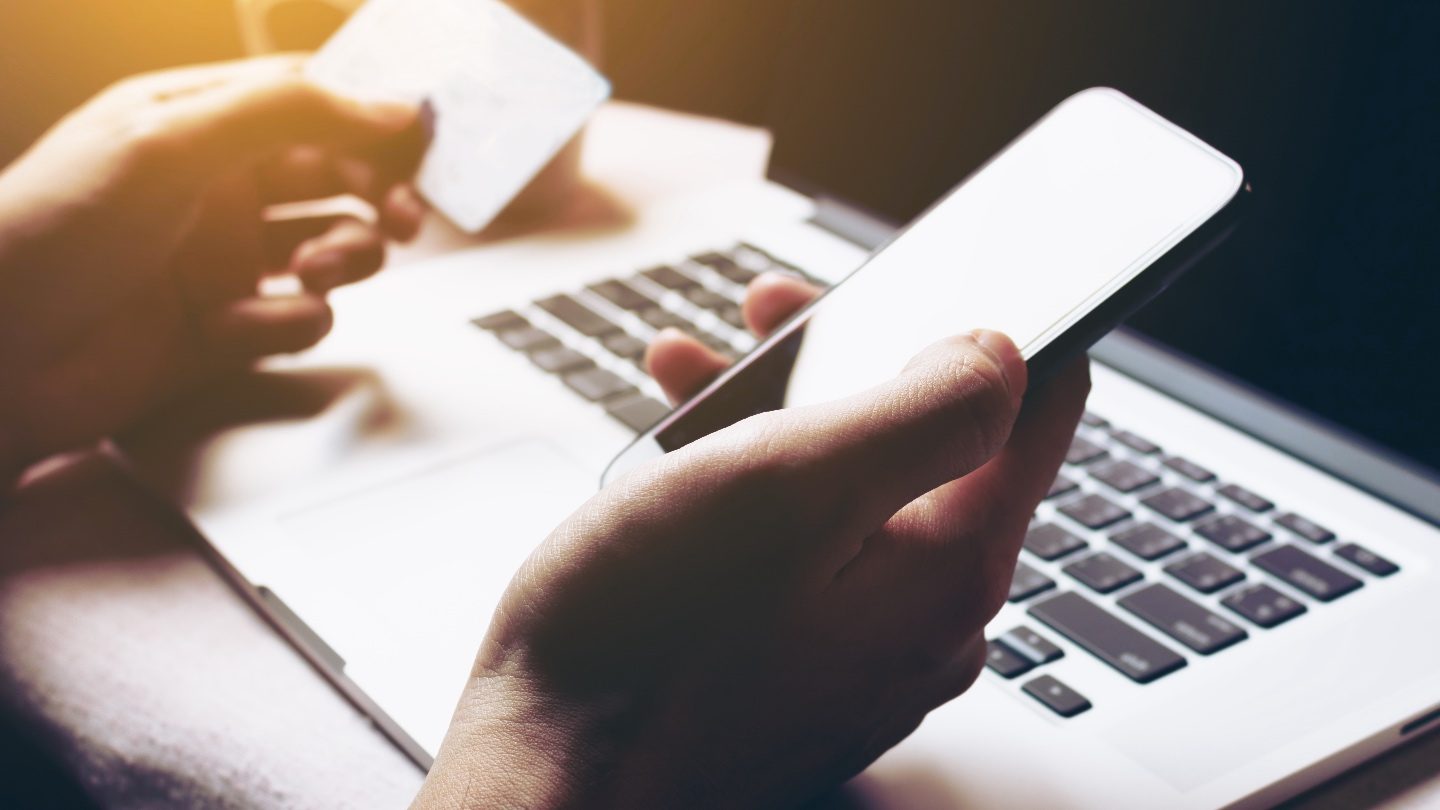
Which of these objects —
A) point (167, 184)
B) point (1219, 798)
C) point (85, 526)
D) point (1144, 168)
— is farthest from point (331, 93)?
point (1219, 798)

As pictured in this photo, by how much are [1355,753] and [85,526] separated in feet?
1.67

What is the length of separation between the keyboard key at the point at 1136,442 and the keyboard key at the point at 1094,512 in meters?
0.06

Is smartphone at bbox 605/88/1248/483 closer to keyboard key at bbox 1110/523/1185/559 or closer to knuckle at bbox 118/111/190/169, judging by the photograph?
keyboard key at bbox 1110/523/1185/559

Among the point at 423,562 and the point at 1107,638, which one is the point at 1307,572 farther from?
the point at 423,562

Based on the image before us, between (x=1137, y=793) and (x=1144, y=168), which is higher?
(x=1144, y=168)

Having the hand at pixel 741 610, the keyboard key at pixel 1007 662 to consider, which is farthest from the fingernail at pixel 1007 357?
the keyboard key at pixel 1007 662

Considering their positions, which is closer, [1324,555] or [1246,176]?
[1246,176]

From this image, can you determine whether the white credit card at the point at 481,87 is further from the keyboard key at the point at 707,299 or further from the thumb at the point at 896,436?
the thumb at the point at 896,436

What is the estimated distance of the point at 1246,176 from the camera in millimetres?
357

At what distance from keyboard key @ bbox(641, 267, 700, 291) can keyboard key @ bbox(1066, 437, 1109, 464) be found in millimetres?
254

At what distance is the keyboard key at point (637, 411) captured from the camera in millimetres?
543

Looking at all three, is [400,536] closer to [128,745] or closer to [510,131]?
[128,745]

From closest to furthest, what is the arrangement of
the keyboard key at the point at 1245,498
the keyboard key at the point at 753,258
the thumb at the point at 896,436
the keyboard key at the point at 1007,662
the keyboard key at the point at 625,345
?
the thumb at the point at 896,436
the keyboard key at the point at 1007,662
the keyboard key at the point at 1245,498
the keyboard key at the point at 625,345
the keyboard key at the point at 753,258

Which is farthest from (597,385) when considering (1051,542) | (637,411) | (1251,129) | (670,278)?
(1251,129)
